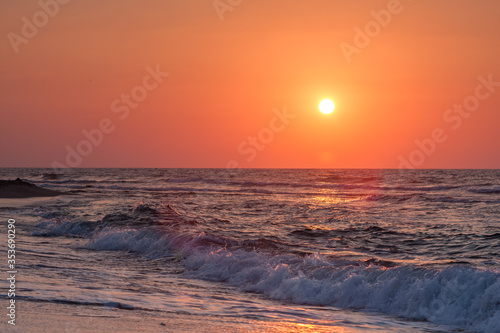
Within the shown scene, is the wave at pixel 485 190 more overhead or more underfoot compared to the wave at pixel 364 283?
more overhead

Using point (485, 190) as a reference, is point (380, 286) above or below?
below

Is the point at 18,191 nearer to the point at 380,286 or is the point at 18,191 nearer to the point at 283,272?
the point at 283,272

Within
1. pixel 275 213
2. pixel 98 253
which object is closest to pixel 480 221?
pixel 275 213

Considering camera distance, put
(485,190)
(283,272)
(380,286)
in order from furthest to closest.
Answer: (485,190), (283,272), (380,286)

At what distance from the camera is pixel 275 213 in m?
30.3

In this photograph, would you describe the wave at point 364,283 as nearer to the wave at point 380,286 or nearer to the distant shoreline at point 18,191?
the wave at point 380,286

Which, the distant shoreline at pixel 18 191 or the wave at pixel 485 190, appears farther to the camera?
the wave at pixel 485 190

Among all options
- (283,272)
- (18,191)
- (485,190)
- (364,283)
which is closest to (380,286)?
(364,283)

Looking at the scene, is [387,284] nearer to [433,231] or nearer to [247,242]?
[247,242]

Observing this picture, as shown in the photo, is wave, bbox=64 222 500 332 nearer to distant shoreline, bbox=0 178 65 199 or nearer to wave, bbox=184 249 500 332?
wave, bbox=184 249 500 332

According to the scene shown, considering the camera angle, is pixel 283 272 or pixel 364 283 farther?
pixel 283 272

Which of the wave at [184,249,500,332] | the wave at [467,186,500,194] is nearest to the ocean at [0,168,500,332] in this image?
the wave at [184,249,500,332]

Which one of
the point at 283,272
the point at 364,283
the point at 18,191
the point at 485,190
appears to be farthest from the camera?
the point at 485,190

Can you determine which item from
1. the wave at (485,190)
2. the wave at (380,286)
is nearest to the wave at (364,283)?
the wave at (380,286)
